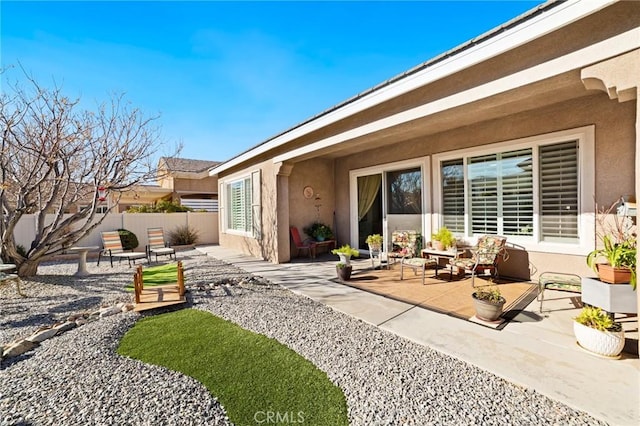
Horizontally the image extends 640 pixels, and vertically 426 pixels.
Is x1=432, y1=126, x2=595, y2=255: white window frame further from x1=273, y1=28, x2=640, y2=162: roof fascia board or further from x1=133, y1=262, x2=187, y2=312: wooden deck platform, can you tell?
x1=133, y1=262, x2=187, y2=312: wooden deck platform

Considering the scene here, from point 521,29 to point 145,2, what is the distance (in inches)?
286

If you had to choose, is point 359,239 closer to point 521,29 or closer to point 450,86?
point 450,86

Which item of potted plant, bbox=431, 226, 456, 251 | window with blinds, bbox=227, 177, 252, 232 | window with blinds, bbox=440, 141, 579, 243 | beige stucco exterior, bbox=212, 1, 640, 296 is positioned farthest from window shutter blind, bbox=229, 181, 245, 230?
window with blinds, bbox=440, 141, 579, 243

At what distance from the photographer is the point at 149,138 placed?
27.5 ft

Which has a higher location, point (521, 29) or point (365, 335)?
point (521, 29)

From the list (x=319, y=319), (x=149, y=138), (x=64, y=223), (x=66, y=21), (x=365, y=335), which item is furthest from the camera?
(x=149, y=138)

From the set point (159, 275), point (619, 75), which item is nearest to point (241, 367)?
point (619, 75)

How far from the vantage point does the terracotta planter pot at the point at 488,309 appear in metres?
3.89

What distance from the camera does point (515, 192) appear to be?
20.5ft

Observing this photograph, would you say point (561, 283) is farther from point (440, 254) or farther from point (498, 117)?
point (498, 117)

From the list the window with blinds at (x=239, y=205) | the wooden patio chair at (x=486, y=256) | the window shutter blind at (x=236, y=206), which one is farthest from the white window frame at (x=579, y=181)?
the window shutter blind at (x=236, y=206)

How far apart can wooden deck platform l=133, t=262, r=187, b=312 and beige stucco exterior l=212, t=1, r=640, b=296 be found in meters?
3.44

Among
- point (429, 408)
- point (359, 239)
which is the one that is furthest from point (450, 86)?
point (359, 239)

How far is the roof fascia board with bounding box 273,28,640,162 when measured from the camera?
2.98m
